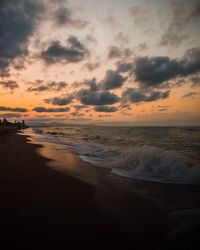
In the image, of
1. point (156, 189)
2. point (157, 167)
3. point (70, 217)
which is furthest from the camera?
point (157, 167)

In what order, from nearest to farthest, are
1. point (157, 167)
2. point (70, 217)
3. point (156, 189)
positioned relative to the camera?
point (70, 217)
point (156, 189)
point (157, 167)

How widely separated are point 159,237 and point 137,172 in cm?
583

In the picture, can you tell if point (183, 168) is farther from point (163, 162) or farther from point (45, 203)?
point (45, 203)

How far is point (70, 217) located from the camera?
175 inches

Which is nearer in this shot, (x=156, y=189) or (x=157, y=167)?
(x=156, y=189)

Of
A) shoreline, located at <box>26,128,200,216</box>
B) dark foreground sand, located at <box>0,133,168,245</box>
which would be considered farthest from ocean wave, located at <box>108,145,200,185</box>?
dark foreground sand, located at <box>0,133,168,245</box>

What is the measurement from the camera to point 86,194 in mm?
Answer: 6156

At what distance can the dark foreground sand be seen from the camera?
147 inches

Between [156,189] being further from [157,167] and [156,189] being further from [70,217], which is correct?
[70,217]

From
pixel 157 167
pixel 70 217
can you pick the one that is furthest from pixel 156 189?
pixel 70 217

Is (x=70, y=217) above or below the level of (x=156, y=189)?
above

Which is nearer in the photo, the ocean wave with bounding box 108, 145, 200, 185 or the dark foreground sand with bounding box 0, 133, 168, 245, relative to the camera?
the dark foreground sand with bounding box 0, 133, 168, 245

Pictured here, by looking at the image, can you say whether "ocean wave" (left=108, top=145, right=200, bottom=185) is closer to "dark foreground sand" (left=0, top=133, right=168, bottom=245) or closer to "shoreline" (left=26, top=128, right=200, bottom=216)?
"shoreline" (left=26, top=128, right=200, bottom=216)

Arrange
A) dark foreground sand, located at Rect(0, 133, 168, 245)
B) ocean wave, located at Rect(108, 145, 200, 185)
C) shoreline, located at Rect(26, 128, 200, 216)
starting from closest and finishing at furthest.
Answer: dark foreground sand, located at Rect(0, 133, 168, 245)
shoreline, located at Rect(26, 128, 200, 216)
ocean wave, located at Rect(108, 145, 200, 185)
